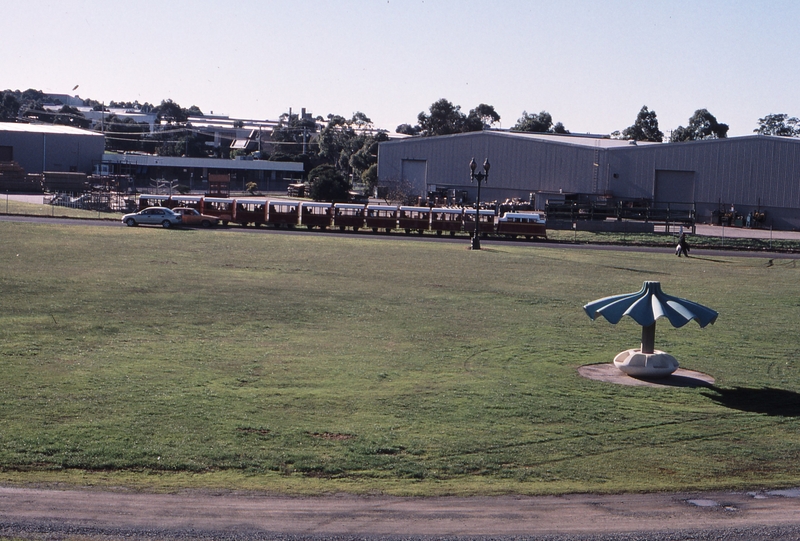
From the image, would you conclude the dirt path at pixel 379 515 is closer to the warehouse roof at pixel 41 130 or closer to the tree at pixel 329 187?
the tree at pixel 329 187

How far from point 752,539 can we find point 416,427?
5.57 metres

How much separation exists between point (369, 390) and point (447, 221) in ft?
155

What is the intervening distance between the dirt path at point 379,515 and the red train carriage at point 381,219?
52.7 m

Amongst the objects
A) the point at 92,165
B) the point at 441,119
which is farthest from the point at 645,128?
the point at 92,165

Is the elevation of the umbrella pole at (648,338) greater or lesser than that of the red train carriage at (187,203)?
lesser

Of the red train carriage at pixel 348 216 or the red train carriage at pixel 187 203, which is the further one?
the red train carriage at pixel 187 203

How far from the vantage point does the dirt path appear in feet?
29.3

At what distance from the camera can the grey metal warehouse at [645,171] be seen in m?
79.1

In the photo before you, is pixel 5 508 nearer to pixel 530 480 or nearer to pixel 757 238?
pixel 530 480

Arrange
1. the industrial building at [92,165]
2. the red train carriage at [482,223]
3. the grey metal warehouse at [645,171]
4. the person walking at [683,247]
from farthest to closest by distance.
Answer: the industrial building at [92,165] < the grey metal warehouse at [645,171] < the red train carriage at [482,223] < the person walking at [683,247]

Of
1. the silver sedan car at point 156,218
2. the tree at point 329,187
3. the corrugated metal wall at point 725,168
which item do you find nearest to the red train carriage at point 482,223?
the silver sedan car at point 156,218

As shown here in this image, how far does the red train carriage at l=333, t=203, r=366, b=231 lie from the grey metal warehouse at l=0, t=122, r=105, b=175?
207 ft

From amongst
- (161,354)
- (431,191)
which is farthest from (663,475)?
(431,191)

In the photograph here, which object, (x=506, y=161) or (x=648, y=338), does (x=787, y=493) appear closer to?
(x=648, y=338)
